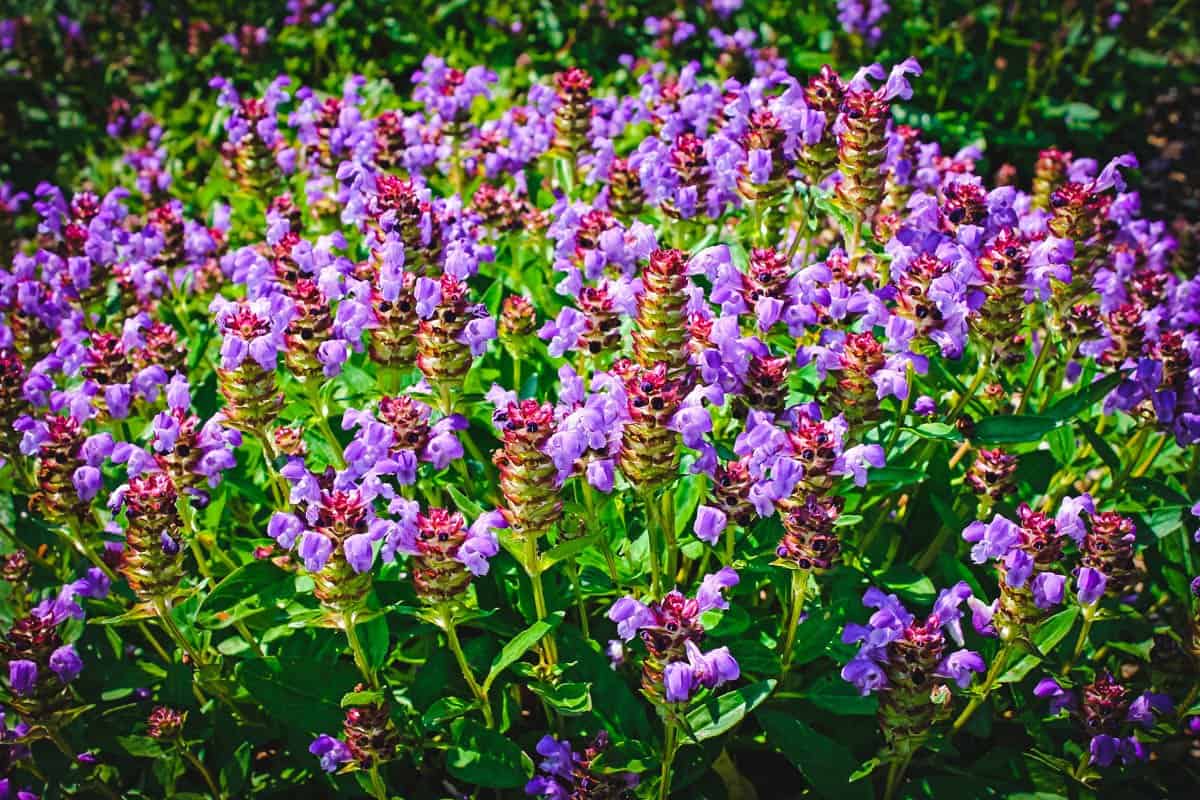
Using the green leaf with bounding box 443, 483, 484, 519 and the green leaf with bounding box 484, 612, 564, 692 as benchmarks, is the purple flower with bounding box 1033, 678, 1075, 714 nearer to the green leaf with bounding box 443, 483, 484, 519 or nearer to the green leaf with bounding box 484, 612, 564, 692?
the green leaf with bounding box 484, 612, 564, 692

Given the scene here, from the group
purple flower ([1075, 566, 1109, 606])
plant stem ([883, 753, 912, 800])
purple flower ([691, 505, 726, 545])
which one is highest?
purple flower ([691, 505, 726, 545])

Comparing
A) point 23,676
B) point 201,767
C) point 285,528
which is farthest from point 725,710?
point 23,676

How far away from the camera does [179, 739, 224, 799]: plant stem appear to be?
9.72 feet

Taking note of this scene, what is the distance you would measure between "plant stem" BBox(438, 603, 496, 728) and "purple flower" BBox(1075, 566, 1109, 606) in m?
1.53

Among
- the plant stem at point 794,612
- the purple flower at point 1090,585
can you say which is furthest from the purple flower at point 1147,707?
the plant stem at point 794,612

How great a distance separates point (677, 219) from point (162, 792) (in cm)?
237

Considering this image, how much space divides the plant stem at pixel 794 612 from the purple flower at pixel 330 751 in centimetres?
117

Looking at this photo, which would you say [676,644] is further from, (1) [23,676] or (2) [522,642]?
(1) [23,676]

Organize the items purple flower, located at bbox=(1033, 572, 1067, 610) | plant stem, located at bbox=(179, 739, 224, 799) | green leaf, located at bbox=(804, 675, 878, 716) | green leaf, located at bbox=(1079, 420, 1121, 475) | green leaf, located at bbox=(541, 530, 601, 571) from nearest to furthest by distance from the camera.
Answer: purple flower, located at bbox=(1033, 572, 1067, 610) < green leaf, located at bbox=(541, 530, 601, 571) < green leaf, located at bbox=(804, 675, 878, 716) < plant stem, located at bbox=(179, 739, 224, 799) < green leaf, located at bbox=(1079, 420, 1121, 475)

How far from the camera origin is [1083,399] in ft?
10.1

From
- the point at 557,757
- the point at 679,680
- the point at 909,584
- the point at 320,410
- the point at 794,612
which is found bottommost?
the point at 557,757

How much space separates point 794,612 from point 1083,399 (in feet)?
3.65

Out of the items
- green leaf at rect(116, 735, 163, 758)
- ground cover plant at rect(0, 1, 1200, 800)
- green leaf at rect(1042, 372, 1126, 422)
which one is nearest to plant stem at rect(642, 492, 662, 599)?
ground cover plant at rect(0, 1, 1200, 800)

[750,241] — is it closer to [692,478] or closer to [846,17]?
[692,478]
